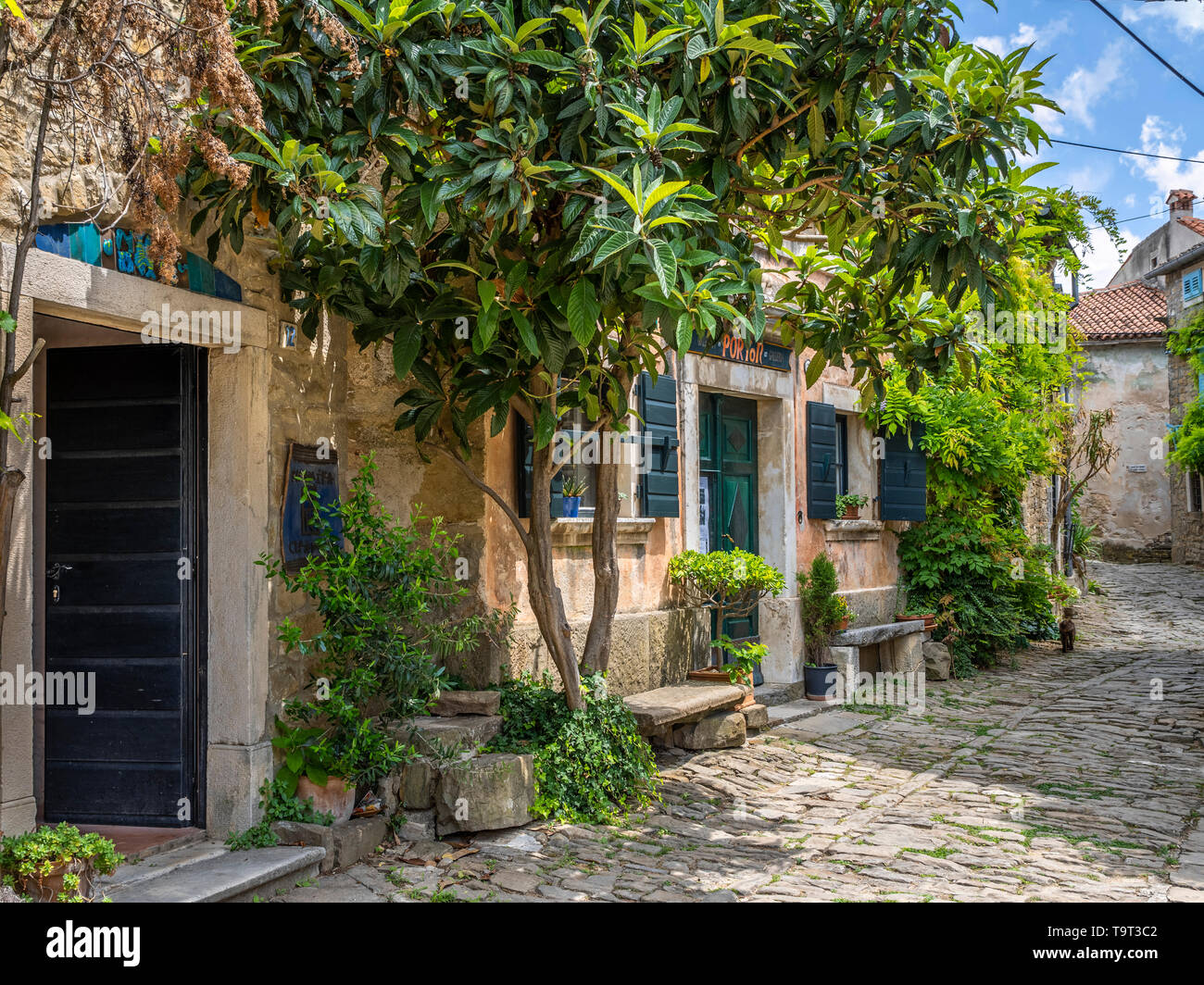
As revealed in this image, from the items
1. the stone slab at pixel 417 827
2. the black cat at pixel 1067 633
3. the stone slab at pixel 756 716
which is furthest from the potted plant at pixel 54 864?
the black cat at pixel 1067 633

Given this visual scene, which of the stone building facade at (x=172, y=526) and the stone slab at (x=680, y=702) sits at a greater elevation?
the stone building facade at (x=172, y=526)

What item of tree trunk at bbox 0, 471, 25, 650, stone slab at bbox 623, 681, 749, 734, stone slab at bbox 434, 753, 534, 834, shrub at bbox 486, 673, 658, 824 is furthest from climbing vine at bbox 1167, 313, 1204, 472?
tree trunk at bbox 0, 471, 25, 650

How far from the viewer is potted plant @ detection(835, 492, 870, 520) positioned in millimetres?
10648

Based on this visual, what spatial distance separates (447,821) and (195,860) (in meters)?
1.18

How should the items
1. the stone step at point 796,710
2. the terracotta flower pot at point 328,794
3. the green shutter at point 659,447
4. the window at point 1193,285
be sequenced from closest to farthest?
the terracotta flower pot at point 328,794
the green shutter at point 659,447
the stone step at point 796,710
the window at point 1193,285

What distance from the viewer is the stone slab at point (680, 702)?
6.77 metres

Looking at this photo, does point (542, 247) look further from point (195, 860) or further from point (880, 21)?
point (195, 860)

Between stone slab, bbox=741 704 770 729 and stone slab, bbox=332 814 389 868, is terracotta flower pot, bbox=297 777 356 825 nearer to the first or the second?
stone slab, bbox=332 814 389 868

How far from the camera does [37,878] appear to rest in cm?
348

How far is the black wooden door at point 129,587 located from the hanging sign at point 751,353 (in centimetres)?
437

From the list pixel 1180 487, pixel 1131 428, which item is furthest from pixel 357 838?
pixel 1131 428

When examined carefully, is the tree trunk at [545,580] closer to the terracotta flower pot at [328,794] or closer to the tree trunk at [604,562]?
the tree trunk at [604,562]

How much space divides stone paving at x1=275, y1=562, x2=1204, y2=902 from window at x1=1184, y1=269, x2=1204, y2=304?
46.8ft
